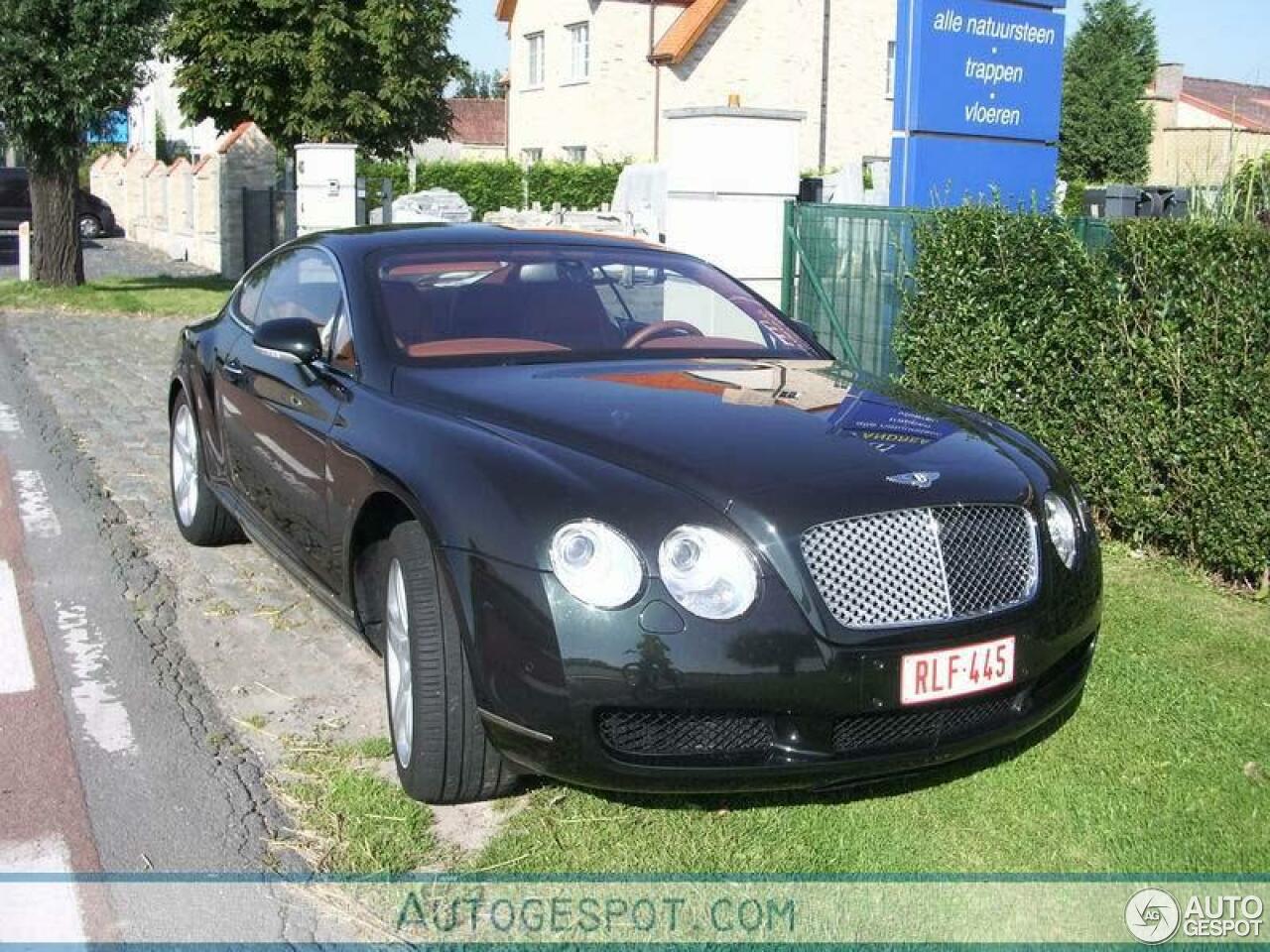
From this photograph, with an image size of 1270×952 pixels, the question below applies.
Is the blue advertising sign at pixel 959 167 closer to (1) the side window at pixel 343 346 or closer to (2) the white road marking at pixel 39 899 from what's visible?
(1) the side window at pixel 343 346

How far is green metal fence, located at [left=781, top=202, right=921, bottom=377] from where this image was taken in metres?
9.04

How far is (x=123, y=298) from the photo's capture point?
20.2 m

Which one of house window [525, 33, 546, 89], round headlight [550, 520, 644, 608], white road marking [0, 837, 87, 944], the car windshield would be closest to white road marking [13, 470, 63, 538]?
the car windshield

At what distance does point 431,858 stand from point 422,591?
0.70 meters

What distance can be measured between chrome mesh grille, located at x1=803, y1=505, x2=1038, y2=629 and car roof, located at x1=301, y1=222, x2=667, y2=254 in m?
2.28

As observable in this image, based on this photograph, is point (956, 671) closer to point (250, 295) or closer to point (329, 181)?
point (250, 295)

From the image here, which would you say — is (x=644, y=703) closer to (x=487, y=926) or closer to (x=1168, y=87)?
(x=487, y=926)

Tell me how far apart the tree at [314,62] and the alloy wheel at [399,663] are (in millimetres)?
33870

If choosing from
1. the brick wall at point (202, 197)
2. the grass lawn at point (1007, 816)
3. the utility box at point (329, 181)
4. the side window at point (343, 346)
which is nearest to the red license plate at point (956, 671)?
the grass lawn at point (1007, 816)

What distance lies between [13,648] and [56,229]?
56.1 feet

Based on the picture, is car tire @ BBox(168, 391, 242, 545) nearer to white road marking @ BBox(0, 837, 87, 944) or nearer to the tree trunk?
white road marking @ BBox(0, 837, 87, 944)

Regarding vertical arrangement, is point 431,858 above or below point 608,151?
below

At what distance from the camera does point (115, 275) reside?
82.1 ft

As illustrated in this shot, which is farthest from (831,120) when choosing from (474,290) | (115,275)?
(474,290)
